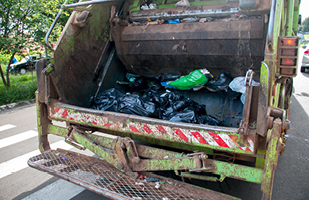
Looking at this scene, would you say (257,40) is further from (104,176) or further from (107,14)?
(104,176)

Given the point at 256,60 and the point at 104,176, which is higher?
the point at 256,60

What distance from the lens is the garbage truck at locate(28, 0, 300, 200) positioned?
1883mm

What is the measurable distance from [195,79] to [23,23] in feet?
19.1

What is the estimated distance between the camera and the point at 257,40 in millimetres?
2854

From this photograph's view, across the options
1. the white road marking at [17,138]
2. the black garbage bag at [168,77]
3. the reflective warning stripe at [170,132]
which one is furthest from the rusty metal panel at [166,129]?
the white road marking at [17,138]

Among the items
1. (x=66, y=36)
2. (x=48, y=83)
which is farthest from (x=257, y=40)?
(x=48, y=83)

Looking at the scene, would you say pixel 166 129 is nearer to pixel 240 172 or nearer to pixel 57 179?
pixel 240 172

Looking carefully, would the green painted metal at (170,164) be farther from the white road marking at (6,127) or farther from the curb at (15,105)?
the curb at (15,105)

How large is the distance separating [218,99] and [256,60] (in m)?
0.68

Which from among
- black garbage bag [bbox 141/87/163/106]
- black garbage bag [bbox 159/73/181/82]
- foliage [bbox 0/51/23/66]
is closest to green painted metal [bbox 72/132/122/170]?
black garbage bag [bbox 141/87/163/106]

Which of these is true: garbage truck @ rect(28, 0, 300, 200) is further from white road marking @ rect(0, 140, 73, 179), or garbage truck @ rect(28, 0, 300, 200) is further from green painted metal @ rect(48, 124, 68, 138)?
white road marking @ rect(0, 140, 73, 179)

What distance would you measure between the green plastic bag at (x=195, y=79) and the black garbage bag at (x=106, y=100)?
34.5 inches

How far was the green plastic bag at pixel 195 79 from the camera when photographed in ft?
10.5

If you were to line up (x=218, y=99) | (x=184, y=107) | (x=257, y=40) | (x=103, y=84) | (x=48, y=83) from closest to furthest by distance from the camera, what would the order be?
(x=48, y=83)
(x=257, y=40)
(x=184, y=107)
(x=218, y=99)
(x=103, y=84)
